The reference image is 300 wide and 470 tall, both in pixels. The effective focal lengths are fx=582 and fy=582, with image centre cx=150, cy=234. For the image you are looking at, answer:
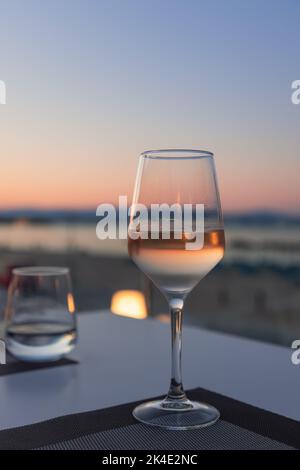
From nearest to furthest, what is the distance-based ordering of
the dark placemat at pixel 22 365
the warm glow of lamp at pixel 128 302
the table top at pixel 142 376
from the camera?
the table top at pixel 142 376 < the dark placemat at pixel 22 365 < the warm glow of lamp at pixel 128 302

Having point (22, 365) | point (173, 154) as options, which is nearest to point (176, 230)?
point (173, 154)

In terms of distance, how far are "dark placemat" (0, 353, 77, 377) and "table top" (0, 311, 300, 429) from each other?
1 cm

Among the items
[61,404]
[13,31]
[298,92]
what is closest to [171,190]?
[61,404]

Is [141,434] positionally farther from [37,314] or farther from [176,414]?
[37,314]

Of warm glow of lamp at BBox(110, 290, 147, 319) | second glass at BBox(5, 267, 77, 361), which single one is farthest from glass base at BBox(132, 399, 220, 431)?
warm glow of lamp at BBox(110, 290, 147, 319)

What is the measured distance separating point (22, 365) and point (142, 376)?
165 millimetres

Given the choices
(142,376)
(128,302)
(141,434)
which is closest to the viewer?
(141,434)

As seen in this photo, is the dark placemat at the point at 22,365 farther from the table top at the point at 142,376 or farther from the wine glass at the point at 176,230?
the wine glass at the point at 176,230

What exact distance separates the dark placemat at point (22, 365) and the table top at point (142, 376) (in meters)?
0.01

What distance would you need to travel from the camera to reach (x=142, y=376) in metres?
0.74

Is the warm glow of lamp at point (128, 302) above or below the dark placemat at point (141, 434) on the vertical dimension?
below

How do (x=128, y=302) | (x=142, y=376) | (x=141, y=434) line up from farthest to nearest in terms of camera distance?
(x=128, y=302) < (x=142, y=376) < (x=141, y=434)

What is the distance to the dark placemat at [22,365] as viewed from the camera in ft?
2.46

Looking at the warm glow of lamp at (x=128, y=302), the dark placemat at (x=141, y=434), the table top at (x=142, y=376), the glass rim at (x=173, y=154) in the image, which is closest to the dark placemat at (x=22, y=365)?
the table top at (x=142, y=376)
